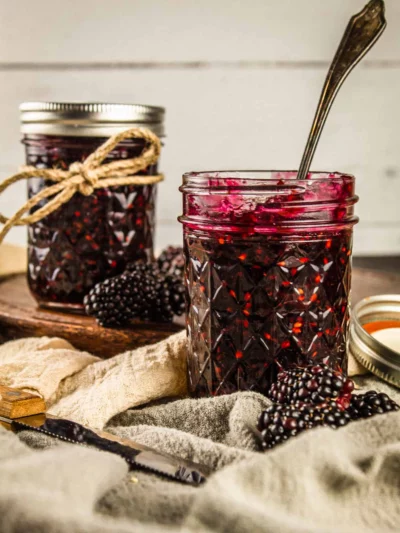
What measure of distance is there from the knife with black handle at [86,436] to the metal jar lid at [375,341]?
1.26 feet

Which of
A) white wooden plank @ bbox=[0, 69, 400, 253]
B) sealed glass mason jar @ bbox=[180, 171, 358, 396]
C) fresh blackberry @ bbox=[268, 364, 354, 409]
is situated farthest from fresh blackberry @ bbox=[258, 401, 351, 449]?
white wooden plank @ bbox=[0, 69, 400, 253]

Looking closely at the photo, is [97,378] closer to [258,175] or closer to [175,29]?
[258,175]

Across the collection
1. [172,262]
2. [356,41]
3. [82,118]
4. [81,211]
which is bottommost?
[172,262]

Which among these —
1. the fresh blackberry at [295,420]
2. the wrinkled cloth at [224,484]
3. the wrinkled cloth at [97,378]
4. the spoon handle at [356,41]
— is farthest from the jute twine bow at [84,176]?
the fresh blackberry at [295,420]

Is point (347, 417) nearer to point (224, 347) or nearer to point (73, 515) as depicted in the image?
point (224, 347)

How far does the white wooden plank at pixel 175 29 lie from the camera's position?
2.18m

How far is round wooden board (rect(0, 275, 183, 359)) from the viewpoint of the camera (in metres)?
1.24

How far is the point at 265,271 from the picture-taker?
934 mm

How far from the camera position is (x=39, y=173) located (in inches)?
50.3

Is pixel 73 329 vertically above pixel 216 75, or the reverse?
pixel 216 75

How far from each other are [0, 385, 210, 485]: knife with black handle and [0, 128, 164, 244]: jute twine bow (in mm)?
393

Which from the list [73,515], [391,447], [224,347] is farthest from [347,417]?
[73,515]

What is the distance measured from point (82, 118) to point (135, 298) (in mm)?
331

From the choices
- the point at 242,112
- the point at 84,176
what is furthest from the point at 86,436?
the point at 242,112
